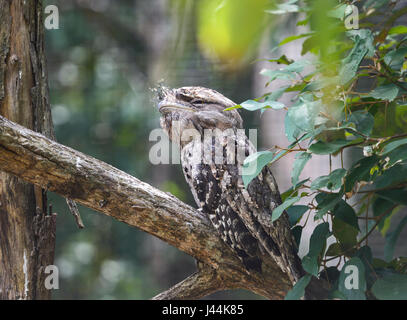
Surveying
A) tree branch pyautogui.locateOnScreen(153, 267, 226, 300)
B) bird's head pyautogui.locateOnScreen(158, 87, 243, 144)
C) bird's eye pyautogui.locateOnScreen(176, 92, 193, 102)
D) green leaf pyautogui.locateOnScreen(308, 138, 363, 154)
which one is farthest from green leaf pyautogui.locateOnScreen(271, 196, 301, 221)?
bird's eye pyautogui.locateOnScreen(176, 92, 193, 102)

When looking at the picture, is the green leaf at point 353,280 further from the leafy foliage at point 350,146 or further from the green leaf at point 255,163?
the green leaf at point 255,163

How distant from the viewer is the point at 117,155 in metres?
3.20

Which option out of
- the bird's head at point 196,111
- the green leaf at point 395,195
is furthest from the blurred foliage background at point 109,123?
the green leaf at point 395,195

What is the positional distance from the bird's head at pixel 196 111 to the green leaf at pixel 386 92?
24.3 inches

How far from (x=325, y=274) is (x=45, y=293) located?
0.90 m

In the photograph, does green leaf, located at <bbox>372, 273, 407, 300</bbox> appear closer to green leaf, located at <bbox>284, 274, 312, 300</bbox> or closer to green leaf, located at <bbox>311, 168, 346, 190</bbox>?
green leaf, located at <bbox>284, 274, 312, 300</bbox>

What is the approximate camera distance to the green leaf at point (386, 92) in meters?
1.07

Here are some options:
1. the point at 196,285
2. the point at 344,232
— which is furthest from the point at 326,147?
the point at 196,285

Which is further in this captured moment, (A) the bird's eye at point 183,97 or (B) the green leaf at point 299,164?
(A) the bird's eye at point 183,97

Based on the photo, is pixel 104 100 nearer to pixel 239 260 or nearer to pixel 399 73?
pixel 239 260

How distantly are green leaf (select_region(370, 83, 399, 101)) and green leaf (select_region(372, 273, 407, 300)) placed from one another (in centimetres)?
46

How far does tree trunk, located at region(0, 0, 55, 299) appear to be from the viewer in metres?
1.37
